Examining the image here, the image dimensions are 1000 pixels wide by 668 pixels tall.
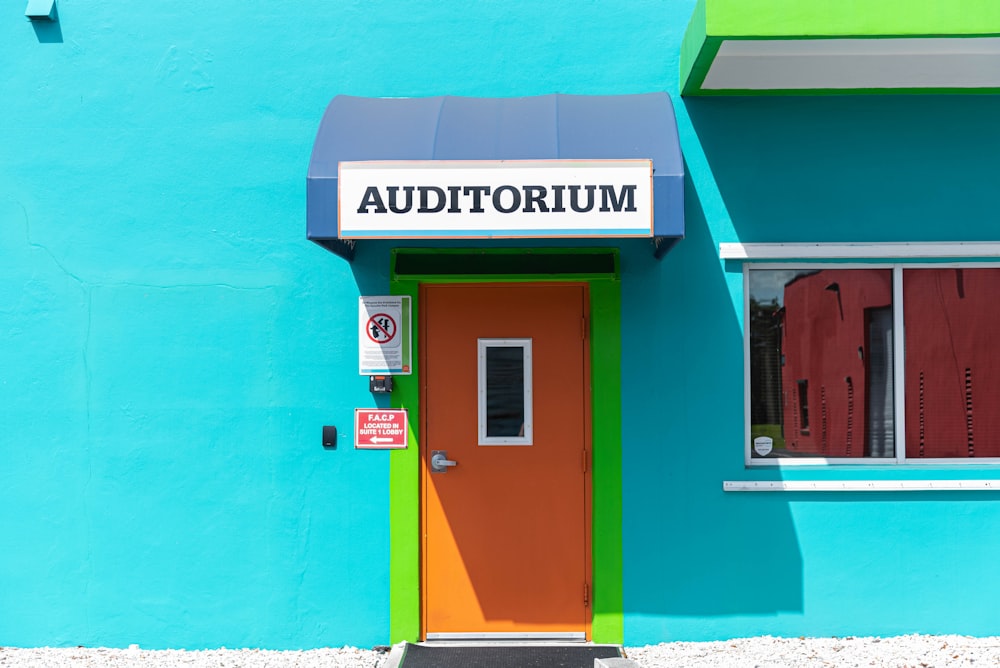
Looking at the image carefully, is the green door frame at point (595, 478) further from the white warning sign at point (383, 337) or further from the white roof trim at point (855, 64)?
the white roof trim at point (855, 64)

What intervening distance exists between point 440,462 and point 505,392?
644 mm

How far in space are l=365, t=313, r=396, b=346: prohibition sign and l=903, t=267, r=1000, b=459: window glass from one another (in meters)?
3.48

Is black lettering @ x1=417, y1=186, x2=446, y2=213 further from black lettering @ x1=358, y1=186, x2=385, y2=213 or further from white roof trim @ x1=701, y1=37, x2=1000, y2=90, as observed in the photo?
white roof trim @ x1=701, y1=37, x2=1000, y2=90

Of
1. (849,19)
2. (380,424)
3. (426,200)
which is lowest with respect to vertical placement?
(380,424)

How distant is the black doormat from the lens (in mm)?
4637

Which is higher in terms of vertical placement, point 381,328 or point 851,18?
point 851,18

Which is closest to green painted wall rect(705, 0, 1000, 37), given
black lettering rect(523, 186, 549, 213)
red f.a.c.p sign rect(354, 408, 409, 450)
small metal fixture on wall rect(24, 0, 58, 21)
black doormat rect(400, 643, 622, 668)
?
black lettering rect(523, 186, 549, 213)

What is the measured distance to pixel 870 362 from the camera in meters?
5.11

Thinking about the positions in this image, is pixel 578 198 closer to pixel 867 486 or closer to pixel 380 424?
pixel 380 424

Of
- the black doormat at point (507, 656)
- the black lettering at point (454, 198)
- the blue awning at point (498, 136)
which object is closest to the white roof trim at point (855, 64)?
the blue awning at point (498, 136)

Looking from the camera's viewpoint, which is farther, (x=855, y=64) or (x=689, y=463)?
(x=689, y=463)

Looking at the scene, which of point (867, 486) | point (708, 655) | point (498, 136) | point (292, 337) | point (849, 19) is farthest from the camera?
point (292, 337)

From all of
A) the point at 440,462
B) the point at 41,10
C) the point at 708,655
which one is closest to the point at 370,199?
the point at 440,462

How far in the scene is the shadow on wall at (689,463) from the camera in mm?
4992
